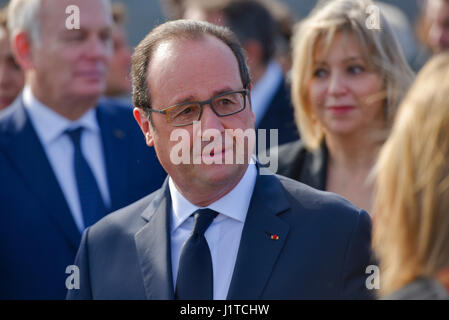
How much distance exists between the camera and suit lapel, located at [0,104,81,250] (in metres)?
3.36

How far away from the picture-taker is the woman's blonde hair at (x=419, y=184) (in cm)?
161

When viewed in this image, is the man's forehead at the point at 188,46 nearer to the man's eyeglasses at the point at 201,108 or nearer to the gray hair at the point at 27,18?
the man's eyeglasses at the point at 201,108

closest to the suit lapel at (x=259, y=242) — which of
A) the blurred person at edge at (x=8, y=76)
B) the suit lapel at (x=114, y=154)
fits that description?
the suit lapel at (x=114, y=154)

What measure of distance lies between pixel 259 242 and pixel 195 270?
226 millimetres

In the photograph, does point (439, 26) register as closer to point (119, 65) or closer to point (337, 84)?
point (337, 84)

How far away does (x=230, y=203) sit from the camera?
7.65 ft

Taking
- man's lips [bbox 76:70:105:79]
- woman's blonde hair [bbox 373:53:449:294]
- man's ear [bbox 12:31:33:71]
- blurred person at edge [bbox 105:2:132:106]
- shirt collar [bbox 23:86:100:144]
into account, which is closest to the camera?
woman's blonde hair [bbox 373:53:449:294]

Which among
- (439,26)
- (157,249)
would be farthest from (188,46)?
(439,26)

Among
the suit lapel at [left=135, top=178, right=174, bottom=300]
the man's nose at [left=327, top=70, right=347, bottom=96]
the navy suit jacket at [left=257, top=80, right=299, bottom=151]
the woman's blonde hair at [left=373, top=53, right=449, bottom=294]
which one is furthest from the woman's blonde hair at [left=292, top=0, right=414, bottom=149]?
the woman's blonde hair at [left=373, top=53, right=449, bottom=294]

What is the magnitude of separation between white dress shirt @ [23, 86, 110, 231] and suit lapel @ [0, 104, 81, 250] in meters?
0.05

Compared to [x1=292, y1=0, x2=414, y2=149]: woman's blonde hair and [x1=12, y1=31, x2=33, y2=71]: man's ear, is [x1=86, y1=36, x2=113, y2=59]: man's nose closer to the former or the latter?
[x1=12, y1=31, x2=33, y2=71]: man's ear

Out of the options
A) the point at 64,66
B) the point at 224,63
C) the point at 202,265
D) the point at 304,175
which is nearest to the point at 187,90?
the point at 224,63

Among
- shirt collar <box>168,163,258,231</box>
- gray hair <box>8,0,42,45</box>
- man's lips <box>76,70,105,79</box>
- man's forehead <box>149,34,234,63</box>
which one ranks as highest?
gray hair <box>8,0,42,45</box>

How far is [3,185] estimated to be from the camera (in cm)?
339
